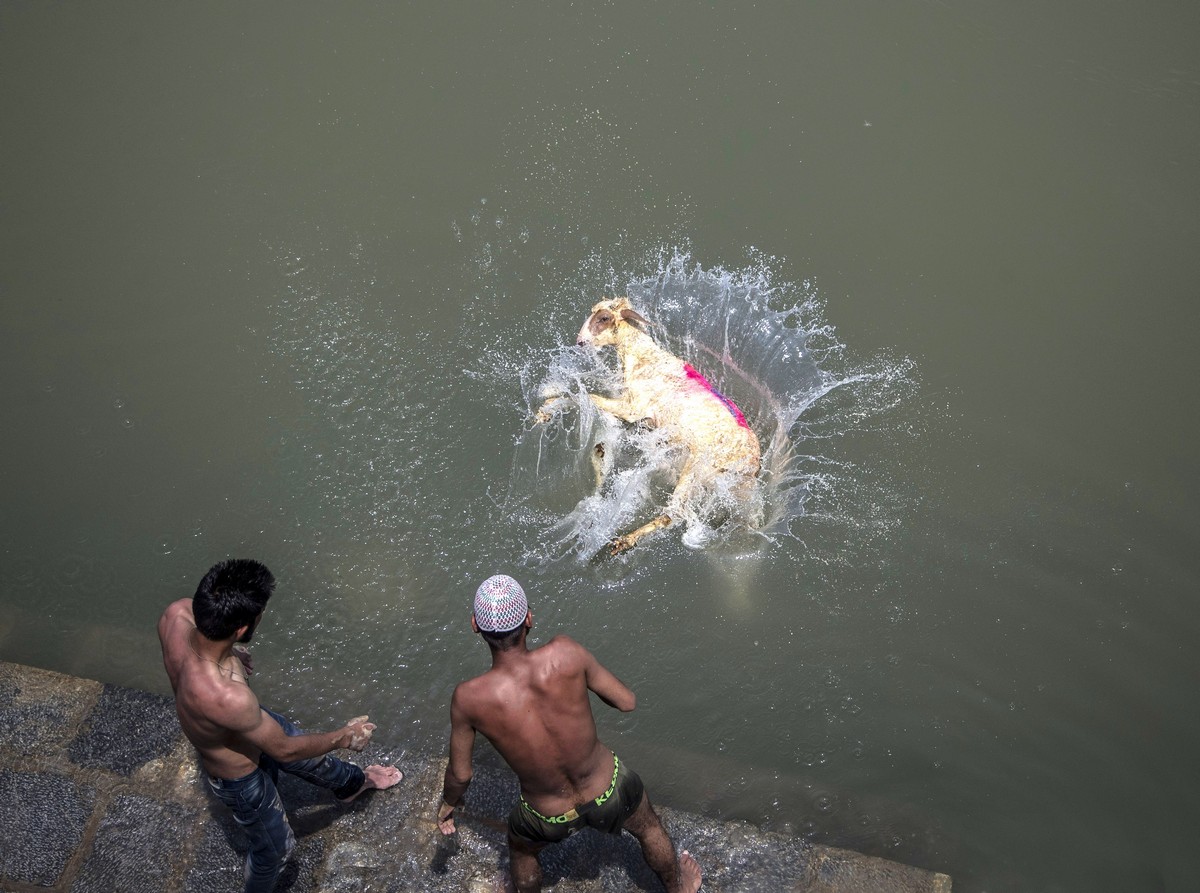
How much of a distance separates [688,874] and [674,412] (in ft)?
7.83

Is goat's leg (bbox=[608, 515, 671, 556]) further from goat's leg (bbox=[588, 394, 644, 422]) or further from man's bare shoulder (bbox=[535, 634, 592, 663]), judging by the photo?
man's bare shoulder (bbox=[535, 634, 592, 663])

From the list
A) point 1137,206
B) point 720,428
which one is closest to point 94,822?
point 720,428

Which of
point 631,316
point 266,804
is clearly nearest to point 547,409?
point 631,316

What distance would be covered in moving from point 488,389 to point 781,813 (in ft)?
9.22

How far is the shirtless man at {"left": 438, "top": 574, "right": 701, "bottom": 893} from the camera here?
299 centimetres

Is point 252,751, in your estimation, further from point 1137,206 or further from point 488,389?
point 1137,206

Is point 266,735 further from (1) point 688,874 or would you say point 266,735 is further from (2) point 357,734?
(1) point 688,874

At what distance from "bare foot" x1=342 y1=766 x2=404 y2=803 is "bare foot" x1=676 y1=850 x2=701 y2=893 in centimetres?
130

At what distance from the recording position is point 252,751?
3236 mm

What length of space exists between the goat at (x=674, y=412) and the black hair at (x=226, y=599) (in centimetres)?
217

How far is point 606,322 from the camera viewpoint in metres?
5.52

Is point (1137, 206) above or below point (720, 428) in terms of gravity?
above

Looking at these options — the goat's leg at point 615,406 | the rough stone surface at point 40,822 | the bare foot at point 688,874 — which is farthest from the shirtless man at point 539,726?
the goat's leg at point 615,406

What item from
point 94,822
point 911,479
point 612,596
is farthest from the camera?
point 911,479
